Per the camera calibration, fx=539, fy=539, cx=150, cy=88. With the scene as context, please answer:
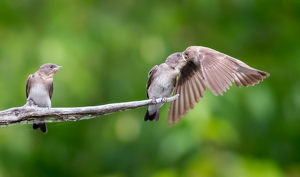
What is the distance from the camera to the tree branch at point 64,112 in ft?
8.79

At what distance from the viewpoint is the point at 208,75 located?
2961mm

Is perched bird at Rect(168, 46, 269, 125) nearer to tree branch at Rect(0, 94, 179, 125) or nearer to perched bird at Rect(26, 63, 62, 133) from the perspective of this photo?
tree branch at Rect(0, 94, 179, 125)

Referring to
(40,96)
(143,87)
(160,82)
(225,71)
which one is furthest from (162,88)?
(143,87)

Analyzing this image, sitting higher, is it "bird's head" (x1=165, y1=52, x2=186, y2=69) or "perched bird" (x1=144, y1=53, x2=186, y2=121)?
"bird's head" (x1=165, y1=52, x2=186, y2=69)

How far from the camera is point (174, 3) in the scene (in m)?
9.73

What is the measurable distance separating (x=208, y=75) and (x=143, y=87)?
5.29 meters

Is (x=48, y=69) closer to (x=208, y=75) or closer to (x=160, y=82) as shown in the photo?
(x=160, y=82)

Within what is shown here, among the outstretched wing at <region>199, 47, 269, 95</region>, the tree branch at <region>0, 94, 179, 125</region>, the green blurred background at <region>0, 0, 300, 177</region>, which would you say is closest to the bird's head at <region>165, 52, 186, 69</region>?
the outstretched wing at <region>199, 47, 269, 95</region>

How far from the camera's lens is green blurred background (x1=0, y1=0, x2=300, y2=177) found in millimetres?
7430

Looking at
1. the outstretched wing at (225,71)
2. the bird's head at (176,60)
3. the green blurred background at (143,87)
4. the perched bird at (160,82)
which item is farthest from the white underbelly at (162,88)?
the green blurred background at (143,87)

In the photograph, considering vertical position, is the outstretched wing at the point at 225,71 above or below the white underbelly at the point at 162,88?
above

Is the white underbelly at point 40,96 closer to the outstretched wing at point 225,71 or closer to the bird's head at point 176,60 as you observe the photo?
the bird's head at point 176,60

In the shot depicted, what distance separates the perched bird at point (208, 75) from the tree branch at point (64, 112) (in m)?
0.29

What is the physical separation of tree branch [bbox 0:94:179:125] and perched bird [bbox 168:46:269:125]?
0.29m
